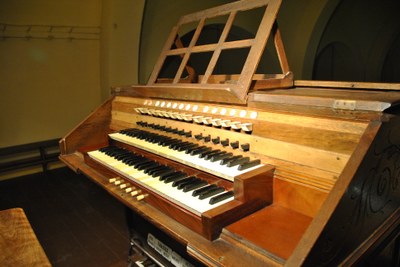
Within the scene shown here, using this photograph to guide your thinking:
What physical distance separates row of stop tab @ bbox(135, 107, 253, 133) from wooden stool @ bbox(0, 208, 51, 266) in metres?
1.03

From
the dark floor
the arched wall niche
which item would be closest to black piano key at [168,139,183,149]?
the dark floor

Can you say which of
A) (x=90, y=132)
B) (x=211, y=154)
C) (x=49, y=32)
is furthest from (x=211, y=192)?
(x=49, y=32)

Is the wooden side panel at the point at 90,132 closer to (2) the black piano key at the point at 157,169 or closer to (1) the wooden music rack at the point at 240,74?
(1) the wooden music rack at the point at 240,74

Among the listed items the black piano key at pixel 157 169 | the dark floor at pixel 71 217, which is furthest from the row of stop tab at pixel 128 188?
the dark floor at pixel 71 217

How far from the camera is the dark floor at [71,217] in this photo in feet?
8.87

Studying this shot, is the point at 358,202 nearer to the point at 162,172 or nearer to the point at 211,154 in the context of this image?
the point at 211,154

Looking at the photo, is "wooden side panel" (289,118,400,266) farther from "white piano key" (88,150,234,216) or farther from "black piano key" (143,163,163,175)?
"black piano key" (143,163,163,175)

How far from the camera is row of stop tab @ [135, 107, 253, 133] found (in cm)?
156

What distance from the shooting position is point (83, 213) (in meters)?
3.42

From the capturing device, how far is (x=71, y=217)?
3.34 m

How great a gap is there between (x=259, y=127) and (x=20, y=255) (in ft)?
3.90

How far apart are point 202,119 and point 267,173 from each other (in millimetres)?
602

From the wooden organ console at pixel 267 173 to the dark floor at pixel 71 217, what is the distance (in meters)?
0.92

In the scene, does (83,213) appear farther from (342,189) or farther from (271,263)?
(342,189)
